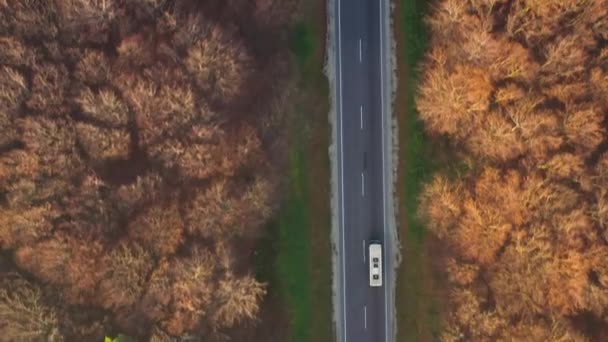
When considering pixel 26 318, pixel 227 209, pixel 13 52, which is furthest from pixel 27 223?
pixel 227 209

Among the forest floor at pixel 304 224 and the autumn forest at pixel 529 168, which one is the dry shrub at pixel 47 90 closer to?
the forest floor at pixel 304 224

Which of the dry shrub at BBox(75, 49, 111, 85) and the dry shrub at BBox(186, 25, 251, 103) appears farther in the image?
the dry shrub at BBox(186, 25, 251, 103)

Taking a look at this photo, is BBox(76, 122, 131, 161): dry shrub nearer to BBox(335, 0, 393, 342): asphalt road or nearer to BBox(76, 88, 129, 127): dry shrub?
BBox(76, 88, 129, 127): dry shrub

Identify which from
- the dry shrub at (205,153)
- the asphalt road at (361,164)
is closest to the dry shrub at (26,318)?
the dry shrub at (205,153)

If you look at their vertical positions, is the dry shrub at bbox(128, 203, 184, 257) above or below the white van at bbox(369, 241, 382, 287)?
above

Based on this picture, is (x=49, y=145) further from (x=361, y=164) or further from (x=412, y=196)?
(x=412, y=196)

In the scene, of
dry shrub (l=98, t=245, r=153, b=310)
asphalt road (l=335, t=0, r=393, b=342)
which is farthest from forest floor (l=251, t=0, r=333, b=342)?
dry shrub (l=98, t=245, r=153, b=310)
